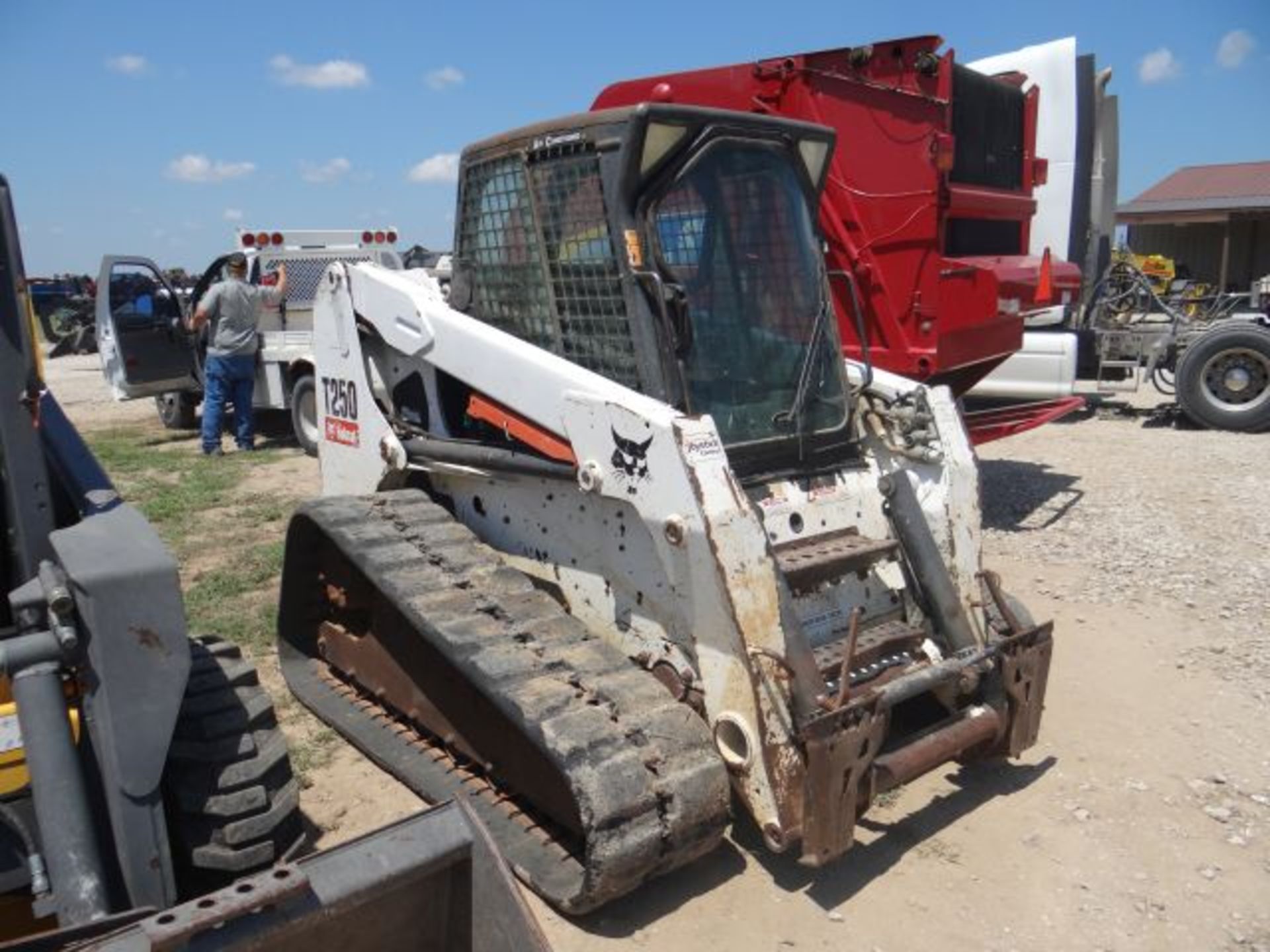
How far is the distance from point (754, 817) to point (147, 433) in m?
11.1

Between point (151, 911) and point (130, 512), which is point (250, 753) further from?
point (151, 911)

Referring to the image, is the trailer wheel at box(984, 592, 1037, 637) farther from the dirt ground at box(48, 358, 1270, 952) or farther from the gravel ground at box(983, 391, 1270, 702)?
the gravel ground at box(983, 391, 1270, 702)

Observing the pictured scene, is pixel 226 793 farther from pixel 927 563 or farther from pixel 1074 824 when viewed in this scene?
pixel 1074 824

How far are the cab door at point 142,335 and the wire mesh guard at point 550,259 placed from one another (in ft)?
25.7

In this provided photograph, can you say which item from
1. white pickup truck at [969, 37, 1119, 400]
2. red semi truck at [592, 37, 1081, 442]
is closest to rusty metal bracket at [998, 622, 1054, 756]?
red semi truck at [592, 37, 1081, 442]

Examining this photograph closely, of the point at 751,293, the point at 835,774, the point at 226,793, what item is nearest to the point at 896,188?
the point at 751,293

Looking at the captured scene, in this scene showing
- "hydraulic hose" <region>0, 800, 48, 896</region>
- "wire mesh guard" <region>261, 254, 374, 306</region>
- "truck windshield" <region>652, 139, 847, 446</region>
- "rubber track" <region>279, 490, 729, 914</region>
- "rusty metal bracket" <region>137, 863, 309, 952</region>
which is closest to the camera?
"rusty metal bracket" <region>137, 863, 309, 952</region>

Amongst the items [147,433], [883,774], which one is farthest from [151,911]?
[147,433]

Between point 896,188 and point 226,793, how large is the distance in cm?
541

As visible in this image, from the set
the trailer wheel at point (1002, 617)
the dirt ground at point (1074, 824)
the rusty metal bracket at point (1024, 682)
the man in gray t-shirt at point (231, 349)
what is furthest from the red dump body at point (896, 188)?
the man in gray t-shirt at point (231, 349)

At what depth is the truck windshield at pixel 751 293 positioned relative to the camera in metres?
3.87

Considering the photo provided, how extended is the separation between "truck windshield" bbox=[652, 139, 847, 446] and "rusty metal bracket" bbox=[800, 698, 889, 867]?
1.19 meters

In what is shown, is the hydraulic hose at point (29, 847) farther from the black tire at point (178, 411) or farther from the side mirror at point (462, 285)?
the black tire at point (178, 411)

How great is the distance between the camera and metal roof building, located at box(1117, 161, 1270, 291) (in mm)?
24750
